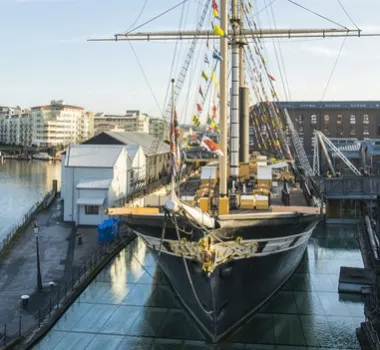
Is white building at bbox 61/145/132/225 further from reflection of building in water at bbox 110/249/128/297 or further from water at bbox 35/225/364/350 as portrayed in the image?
water at bbox 35/225/364/350

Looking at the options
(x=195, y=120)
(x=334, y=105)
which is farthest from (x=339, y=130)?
(x=195, y=120)

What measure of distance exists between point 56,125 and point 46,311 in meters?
131

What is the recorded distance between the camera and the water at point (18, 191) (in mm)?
41594

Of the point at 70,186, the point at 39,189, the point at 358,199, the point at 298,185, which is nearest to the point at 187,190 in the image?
the point at 298,185

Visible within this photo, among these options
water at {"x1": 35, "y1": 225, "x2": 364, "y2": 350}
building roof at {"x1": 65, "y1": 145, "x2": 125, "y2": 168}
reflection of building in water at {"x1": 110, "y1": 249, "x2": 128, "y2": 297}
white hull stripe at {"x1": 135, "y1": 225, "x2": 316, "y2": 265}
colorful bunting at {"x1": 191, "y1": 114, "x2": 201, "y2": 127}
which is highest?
colorful bunting at {"x1": 191, "y1": 114, "x2": 201, "y2": 127}

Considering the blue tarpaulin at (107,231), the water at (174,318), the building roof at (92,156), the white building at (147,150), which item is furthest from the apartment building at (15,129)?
the water at (174,318)

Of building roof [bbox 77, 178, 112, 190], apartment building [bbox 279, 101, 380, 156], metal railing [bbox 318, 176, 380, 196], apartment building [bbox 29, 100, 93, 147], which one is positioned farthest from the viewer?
apartment building [bbox 29, 100, 93, 147]

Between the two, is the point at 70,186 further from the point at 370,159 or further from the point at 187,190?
the point at 370,159

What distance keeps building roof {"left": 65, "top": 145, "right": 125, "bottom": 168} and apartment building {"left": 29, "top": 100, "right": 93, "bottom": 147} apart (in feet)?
358

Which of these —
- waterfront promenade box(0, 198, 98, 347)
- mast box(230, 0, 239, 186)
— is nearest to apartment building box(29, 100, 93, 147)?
waterfront promenade box(0, 198, 98, 347)

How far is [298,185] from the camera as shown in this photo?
2503 centimetres

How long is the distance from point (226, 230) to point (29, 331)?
6138mm

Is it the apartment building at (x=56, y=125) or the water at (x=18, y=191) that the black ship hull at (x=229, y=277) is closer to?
the water at (x=18, y=191)

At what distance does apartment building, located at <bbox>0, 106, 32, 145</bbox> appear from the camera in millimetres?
144875
